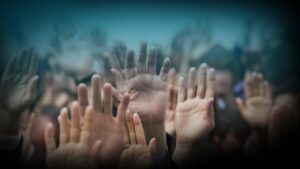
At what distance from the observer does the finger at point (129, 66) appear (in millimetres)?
1756

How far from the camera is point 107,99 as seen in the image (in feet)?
4.74

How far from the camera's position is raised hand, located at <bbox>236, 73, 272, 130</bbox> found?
2404mm

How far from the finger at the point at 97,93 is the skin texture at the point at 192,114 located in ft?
1.73

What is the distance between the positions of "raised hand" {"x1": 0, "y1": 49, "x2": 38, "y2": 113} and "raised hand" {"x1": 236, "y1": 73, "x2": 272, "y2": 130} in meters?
1.43

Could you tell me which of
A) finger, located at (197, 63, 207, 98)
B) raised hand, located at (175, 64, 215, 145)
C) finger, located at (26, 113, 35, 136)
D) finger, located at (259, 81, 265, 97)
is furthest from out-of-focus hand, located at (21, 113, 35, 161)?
finger, located at (259, 81, 265, 97)

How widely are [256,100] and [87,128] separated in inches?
56.8

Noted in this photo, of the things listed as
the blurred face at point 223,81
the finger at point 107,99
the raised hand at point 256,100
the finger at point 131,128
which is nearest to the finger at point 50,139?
the finger at point 107,99

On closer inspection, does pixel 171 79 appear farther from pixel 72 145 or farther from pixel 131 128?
pixel 72 145

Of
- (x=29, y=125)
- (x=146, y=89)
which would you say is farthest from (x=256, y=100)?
(x=29, y=125)

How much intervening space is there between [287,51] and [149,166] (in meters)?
2.30

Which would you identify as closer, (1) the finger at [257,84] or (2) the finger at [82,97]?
(2) the finger at [82,97]

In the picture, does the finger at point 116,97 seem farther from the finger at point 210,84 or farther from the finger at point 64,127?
the finger at point 210,84

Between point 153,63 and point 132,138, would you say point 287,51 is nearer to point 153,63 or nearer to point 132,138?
point 153,63

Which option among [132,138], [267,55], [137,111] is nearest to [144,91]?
[137,111]
